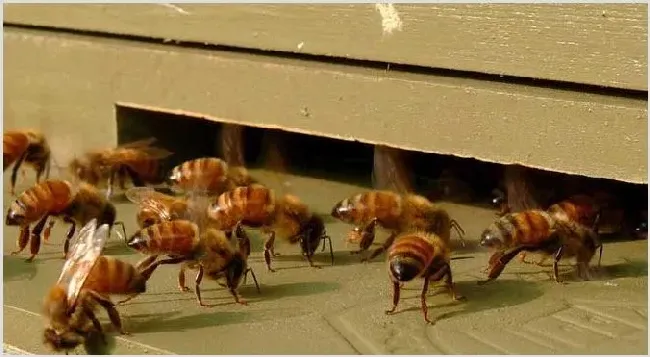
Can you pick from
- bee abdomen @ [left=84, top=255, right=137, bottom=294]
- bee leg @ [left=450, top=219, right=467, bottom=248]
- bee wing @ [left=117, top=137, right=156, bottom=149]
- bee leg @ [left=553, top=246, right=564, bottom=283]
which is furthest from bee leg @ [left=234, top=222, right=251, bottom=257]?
bee wing @ [left=117, top=137, right=156, bottom=149]

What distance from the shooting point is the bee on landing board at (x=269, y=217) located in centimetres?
303

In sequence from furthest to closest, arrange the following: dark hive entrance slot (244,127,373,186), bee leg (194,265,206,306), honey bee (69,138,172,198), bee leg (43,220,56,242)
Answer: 1. dark hive entrance slot (244,127,373,186)
2. honey bee (69,138,172,198)
3. bee leg (43,220,56,242)
4. bee leg (194,265,206,306)

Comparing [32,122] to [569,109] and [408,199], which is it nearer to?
[408,199]

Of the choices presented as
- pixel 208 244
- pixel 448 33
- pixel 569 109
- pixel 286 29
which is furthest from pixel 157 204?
pixel 569 109

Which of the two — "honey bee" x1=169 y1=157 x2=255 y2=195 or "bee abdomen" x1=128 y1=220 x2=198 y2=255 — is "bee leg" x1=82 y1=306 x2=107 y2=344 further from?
"honey bee" x1=169 y1=157 x2=255 y2=195

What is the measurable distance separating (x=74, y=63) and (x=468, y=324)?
1989 mm

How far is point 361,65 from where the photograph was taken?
3.40 meters

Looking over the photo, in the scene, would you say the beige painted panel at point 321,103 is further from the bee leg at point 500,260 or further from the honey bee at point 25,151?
the bee leg at point 500,260

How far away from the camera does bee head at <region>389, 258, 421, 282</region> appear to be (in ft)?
8.52

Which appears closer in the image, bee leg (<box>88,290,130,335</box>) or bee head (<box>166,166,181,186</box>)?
bee leg (<box>88,290,130,335</box>)

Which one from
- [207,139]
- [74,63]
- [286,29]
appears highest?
[286,29]

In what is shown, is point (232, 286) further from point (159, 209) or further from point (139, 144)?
point (139, 144)

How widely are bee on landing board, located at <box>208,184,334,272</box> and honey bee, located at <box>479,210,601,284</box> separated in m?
0.46

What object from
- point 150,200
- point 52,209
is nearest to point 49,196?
point 52,209
